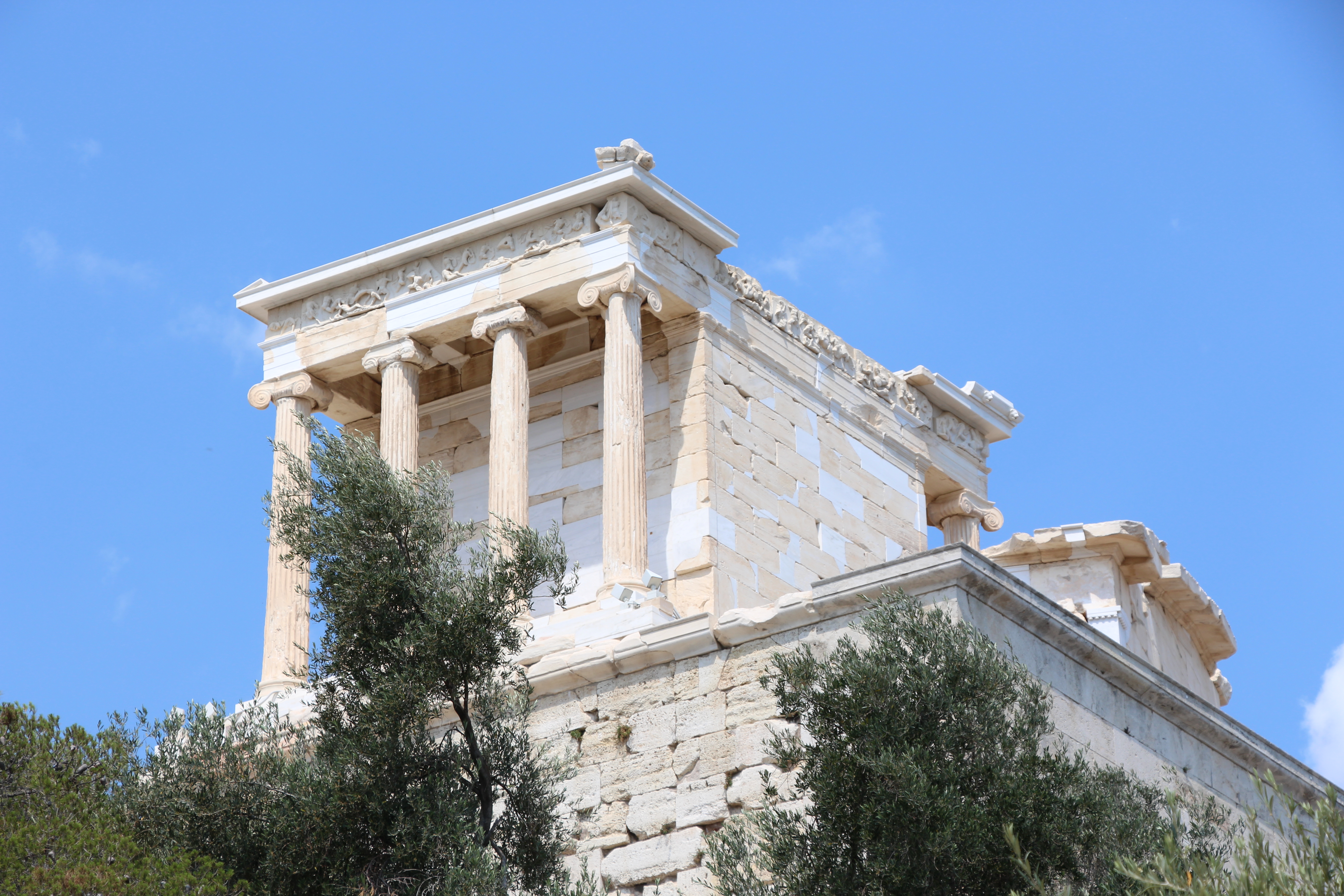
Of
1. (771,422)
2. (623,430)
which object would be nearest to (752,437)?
(771,422)

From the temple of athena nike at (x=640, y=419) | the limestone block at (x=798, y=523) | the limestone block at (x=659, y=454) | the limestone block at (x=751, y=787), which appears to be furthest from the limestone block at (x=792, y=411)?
the limestone block at (x=751, y=787)

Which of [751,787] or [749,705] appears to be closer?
[751,787]

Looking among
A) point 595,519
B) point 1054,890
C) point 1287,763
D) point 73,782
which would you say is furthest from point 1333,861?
point 595,519

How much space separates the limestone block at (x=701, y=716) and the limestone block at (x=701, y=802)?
0.34 meters

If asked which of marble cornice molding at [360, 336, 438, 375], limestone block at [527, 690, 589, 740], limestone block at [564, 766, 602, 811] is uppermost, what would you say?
marble cornice molding at [360, 336, 438, 375]

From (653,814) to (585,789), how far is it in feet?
2.09

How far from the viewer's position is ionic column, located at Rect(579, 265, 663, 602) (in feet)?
63.1

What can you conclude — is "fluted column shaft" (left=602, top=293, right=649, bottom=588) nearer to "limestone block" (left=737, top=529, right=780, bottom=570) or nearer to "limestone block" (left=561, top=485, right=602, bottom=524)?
"limestone block" (left=561, top=485, right=602, bottom=524)

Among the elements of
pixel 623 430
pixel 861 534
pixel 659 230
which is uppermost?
pixel 659 230

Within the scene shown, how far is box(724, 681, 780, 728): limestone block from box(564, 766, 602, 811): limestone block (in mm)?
1097

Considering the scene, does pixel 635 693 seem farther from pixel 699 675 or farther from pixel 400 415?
pixel 400 415

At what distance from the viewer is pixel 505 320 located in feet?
68.2

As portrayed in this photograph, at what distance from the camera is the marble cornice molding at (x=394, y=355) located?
840 inches

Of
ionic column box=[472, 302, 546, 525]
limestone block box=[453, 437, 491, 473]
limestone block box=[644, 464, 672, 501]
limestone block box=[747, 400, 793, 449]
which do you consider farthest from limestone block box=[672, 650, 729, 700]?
limestone block box=[453, 437, 491, 473]
